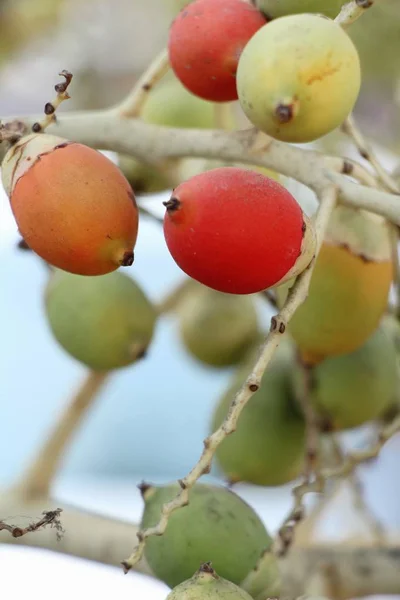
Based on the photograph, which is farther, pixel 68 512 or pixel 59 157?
pixel 68 512

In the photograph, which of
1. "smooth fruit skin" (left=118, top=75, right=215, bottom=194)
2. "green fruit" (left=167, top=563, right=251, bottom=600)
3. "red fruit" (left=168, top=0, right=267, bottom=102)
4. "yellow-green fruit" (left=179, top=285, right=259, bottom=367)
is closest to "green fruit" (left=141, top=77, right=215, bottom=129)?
"smooth fruit skin" (left=118, top=75, right=215, bottom=194)

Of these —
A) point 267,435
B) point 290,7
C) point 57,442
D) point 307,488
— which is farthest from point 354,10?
point 57,442

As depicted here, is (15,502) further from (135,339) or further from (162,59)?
(162,59)

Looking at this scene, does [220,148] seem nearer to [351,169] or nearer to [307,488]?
[351,169]

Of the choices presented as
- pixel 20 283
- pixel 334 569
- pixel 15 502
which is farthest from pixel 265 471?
pixel 20 283

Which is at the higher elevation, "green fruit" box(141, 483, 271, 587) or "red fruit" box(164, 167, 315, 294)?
"red fruit" box(164, 167, 315, 294)

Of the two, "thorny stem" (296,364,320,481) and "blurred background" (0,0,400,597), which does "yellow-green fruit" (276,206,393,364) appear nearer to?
"thorny stem" (296,364,320,481)

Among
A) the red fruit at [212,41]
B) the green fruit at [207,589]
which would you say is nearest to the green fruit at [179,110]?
the red fruit at [212,41]
